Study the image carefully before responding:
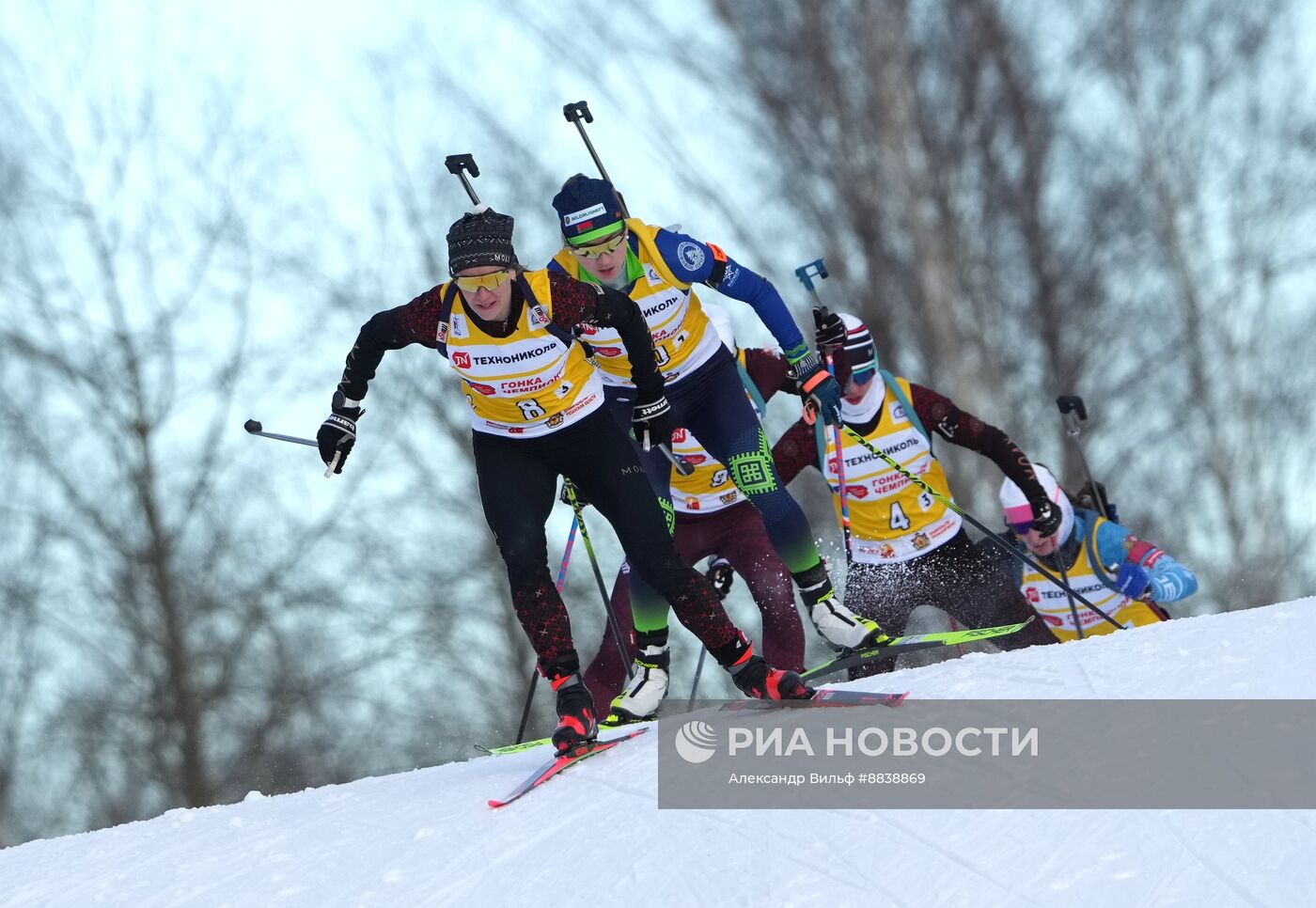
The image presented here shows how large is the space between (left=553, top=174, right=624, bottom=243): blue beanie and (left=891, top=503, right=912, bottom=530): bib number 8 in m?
2.28

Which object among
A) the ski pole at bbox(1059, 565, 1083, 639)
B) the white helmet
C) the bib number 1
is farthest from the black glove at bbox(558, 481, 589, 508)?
the ski pole at bbox(1059, 565, 1083, 639)

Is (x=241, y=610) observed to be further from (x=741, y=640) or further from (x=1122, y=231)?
(x=741, y=640)

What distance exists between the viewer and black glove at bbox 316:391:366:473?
4.52 meters

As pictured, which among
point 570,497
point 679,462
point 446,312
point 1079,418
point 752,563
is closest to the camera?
Result: point 446,312

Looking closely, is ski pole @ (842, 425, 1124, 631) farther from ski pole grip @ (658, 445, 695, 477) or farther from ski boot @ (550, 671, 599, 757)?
ski boot @ (550, 671, 599, 757)

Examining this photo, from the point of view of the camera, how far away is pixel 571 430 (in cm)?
450

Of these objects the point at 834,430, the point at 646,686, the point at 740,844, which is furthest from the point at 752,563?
the point at 740,844

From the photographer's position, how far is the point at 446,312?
4355mm

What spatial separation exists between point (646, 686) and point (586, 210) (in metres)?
1.58

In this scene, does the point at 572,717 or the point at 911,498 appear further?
the point at 911,498

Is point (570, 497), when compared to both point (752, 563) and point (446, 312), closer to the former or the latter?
point (446, 312)

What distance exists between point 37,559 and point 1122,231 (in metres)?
10.1

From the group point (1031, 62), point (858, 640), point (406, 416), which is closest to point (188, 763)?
point (406, 416)

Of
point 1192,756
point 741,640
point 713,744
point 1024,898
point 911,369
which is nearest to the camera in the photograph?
point 1024,898
